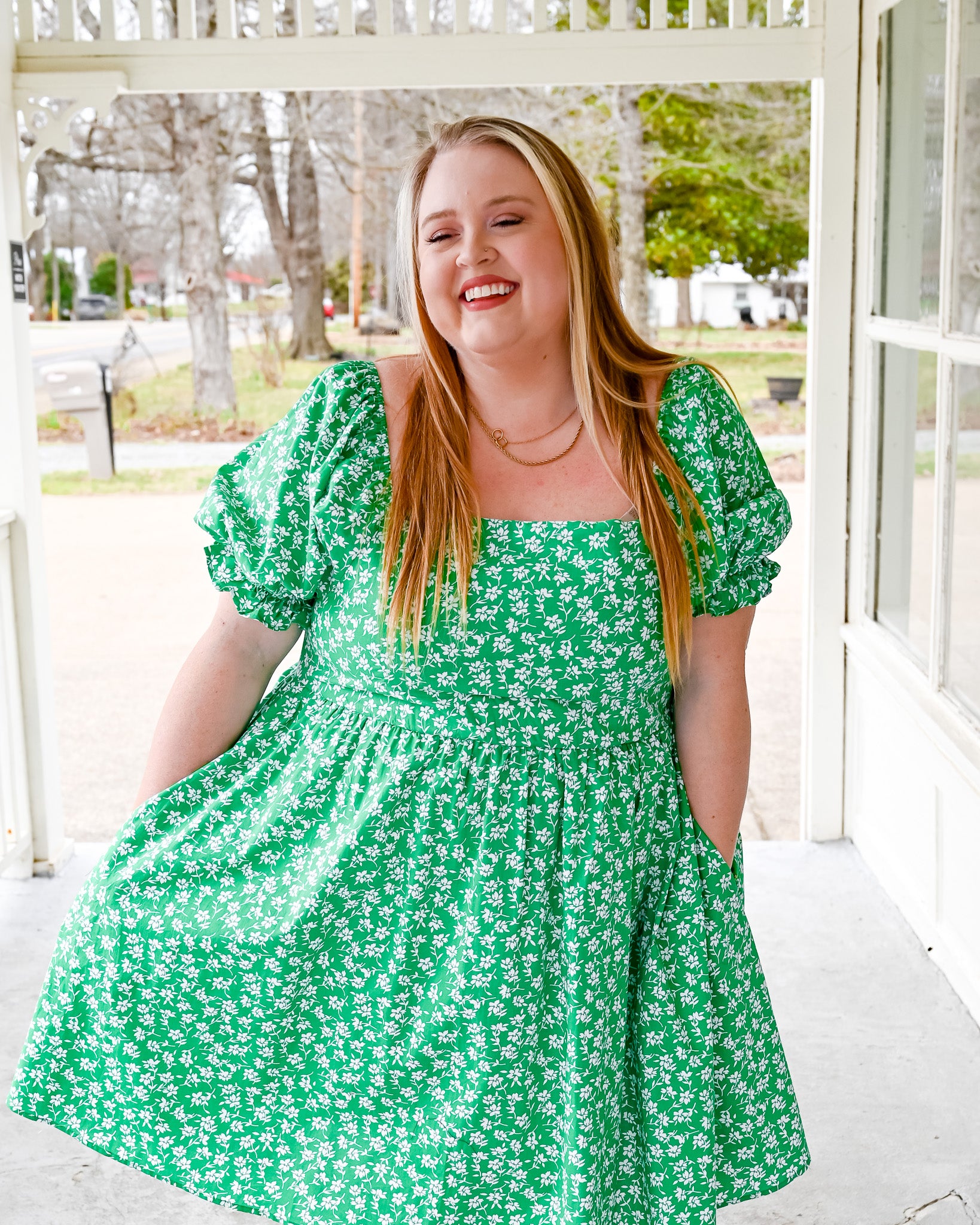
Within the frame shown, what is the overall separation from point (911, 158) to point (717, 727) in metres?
2.05

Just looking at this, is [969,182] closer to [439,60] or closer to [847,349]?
[847,349]

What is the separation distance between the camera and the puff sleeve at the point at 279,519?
160 cm

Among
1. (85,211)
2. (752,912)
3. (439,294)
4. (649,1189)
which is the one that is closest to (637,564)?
(439,294)

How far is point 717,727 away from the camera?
1706 mm

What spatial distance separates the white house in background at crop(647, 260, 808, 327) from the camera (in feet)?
40.9

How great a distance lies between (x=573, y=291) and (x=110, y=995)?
1.00 metres

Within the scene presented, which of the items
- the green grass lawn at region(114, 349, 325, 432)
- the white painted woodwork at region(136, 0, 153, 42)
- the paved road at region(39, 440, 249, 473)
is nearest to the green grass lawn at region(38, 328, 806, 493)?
the green grass lawn at region(114, 349, 325, 432)

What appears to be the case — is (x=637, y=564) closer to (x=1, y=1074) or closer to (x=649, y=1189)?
(x=649, y=1189)

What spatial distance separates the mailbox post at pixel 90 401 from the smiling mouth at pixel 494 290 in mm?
10509

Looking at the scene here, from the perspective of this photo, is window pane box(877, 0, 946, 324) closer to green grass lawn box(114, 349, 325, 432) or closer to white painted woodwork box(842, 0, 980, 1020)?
white painted woodwork box(842, 0, 980, 1020)

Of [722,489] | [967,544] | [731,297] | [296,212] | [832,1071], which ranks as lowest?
[832,1071]

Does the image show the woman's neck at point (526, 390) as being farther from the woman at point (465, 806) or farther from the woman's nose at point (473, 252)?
the woman's nose at point (473, 252)

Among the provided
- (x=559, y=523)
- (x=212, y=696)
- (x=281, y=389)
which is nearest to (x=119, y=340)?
(x=281, y=389)

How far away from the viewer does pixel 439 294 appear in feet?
5.21
